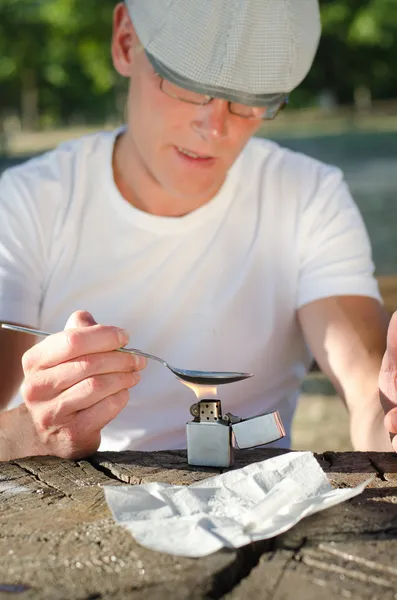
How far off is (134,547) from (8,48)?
31.8m

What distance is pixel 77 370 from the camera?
155 centimetres

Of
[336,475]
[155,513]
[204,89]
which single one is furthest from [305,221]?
[155,513]

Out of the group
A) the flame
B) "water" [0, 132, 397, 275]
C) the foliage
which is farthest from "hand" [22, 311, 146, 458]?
the foliage

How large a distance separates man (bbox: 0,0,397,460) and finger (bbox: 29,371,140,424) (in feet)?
1.17

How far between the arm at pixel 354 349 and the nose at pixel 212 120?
51 centimetres

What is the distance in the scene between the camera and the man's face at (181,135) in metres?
2.00

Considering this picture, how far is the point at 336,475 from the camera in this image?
1.50 meters

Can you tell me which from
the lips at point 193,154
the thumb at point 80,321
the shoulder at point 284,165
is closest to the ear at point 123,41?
the lips at point 193,154

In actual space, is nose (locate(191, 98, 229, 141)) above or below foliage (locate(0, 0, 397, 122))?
below

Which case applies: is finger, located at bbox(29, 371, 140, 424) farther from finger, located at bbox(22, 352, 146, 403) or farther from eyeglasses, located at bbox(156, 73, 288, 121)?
eyeglasses, located at bbox(156, 73, 288, 121)

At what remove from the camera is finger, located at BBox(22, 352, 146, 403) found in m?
1.55

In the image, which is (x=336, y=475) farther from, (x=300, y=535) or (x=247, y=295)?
(x=247, y=295)

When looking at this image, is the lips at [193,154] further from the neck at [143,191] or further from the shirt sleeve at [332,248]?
the shirt sleeve at [332,248]

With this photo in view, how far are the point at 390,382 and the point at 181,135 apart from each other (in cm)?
75
